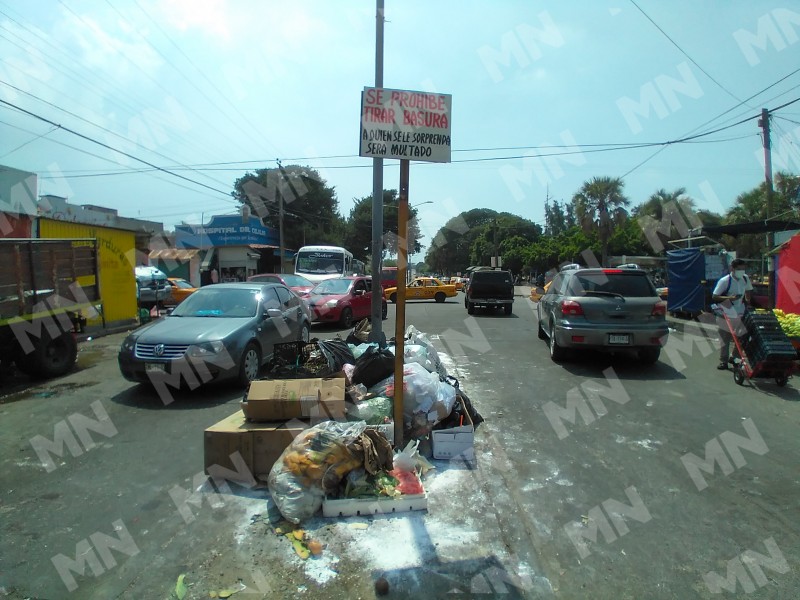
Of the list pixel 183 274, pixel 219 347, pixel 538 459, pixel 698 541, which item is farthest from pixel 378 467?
pixel 183 274

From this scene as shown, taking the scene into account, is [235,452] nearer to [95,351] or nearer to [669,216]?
[95,351]

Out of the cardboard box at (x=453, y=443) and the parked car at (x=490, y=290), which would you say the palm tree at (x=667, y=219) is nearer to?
the parked car at (x=490, y=290)

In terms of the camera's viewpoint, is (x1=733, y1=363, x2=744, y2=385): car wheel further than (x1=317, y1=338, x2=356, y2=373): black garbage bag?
Yes

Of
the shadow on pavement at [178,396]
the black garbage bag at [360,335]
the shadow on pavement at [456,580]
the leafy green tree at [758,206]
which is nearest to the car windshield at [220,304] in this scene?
the shadow on pavement at [178,396]

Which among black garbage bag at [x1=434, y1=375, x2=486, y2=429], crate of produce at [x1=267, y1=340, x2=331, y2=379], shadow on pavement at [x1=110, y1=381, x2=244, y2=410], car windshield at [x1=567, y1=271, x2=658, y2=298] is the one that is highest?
car windshield at [x1=567, y1=271, x2=658, y2=298]

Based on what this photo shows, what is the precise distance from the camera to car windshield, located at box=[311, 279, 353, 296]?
15062mm

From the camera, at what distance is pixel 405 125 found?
421 cm

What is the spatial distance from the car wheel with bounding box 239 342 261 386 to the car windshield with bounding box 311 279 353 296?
762 centimetres

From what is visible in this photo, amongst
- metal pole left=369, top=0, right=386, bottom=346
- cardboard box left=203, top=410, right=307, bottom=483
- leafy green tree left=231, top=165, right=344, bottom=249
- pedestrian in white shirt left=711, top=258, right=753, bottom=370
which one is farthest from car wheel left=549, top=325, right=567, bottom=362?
leafy green tree left=231, top=165, right=344, bottom=249

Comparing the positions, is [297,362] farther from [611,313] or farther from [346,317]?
[346,317]

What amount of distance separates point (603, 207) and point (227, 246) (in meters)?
28.9

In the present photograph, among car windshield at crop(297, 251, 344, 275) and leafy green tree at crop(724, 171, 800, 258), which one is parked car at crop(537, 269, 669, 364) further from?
leafy green tree at crop(724, 171, 800, 258)

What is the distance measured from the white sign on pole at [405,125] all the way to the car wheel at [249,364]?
387 cm

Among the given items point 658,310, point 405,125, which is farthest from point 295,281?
point 405,125
